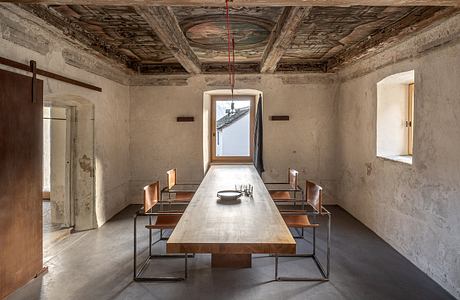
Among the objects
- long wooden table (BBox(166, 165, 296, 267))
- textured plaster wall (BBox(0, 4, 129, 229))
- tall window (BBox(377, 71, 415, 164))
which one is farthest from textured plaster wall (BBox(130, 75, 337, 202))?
long wooden table (BBox(166, 165, 296, 267))

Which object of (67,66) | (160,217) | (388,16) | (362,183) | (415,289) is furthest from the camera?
(362,183)

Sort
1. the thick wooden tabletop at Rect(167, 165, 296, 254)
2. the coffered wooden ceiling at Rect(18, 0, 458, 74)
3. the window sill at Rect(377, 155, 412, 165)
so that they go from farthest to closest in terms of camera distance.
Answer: the window sill at Rect(377, 155, 412, 165) < the coffered wooden ceiling at Rect(18, 0, 458, 74) < the thick wooden tabletop at Rect(167, 165, 296, 254)

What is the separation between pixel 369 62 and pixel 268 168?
8.40 ft

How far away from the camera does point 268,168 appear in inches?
258

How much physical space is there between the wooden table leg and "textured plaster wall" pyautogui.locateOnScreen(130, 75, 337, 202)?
9.95ft

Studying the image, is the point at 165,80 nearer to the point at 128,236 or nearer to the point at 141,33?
the point at 141,33

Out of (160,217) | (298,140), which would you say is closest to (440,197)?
(160,217)

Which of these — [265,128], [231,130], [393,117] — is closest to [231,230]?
[393,117]

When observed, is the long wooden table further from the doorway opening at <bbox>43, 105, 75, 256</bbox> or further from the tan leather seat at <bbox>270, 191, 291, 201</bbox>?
the doorway opening at <bbox>43, 105, 75, 256</bbox>

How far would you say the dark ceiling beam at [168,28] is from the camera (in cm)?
306

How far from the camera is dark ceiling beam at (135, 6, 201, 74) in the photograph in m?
3.06

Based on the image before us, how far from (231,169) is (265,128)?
56.0 inches

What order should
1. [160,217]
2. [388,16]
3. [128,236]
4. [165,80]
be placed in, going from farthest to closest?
[165,80] → [128,236] → [160,217] → [388,16]

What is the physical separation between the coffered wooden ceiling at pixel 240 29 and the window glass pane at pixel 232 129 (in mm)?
1398
